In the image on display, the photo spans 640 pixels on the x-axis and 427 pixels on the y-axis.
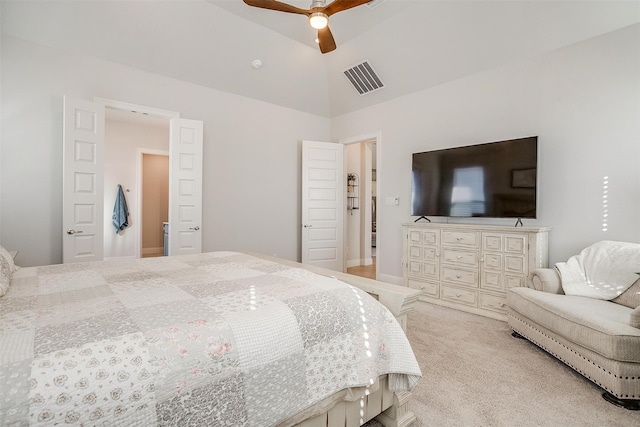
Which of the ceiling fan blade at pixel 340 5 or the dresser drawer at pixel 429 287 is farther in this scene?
the dresser drawer at pixel 429 287

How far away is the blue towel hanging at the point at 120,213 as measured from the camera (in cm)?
589

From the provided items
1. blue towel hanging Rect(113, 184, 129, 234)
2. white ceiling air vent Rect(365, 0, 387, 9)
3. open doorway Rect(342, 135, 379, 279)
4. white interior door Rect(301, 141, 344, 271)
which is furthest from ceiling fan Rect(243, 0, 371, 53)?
blue towel hanging Rect(113, 184, 129, 234)

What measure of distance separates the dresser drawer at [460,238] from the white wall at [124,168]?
5219mm

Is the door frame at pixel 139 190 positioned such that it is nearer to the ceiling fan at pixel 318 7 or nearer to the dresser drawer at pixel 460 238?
the ceiling fan at pixel 318 7

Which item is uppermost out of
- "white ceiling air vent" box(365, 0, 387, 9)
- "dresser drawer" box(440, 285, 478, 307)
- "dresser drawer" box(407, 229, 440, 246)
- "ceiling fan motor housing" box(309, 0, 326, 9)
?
"white ceiling air vent" box(365, 0, 387, 9)

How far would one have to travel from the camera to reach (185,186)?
3.96 m

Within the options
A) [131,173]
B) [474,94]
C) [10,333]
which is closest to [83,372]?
[10,333]

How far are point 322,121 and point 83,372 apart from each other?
5.25m

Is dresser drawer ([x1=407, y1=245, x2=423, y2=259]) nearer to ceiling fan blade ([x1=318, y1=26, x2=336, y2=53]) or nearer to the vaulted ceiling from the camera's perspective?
the vaulted ceiling

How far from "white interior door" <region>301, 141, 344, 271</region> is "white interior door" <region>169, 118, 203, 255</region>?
165 centimetres

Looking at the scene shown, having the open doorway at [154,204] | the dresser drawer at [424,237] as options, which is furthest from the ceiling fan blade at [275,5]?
the open doorway at [154,204]

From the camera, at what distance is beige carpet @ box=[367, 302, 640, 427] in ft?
5.42

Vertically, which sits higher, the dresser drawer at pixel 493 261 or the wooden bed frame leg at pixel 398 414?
the dresser drawer at pixel 493 261

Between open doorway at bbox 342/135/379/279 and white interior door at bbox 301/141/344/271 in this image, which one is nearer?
white interior door at bbox 301/141/344/271
